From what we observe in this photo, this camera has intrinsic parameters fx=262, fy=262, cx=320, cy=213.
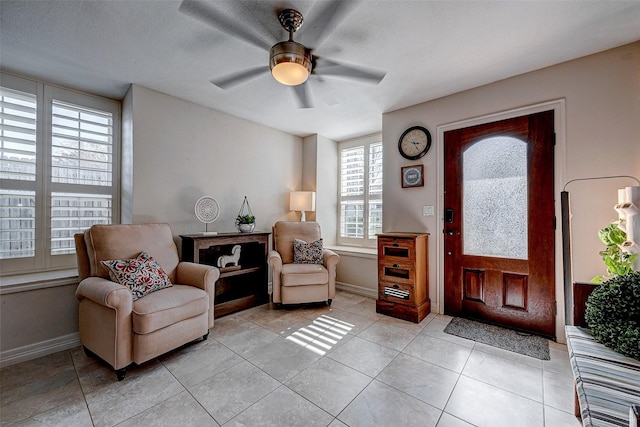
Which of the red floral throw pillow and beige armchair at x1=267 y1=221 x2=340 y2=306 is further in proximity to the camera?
beige armchair at x1=267 y1=221 x2=340 y2=306

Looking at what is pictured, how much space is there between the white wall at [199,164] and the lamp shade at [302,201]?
0.28m

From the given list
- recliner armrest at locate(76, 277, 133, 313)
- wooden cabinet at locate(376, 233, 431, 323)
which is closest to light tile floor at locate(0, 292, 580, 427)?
wooden cabinet at locate(376, 233, 431, 323)

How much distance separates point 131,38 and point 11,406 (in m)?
2.55

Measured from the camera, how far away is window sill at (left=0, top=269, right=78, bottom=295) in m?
2.06

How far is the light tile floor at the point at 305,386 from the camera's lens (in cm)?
148

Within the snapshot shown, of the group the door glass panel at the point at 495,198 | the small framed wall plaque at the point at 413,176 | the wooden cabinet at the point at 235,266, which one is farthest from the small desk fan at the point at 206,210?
the door glass panel at the point at 495,198

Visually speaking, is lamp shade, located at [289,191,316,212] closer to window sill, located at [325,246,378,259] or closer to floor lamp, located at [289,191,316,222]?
floor lamp, located at [289,191,316,222]

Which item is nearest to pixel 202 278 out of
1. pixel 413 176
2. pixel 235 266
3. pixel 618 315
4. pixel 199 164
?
pixel 235 266

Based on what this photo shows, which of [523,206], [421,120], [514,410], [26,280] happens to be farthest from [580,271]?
[26,280]

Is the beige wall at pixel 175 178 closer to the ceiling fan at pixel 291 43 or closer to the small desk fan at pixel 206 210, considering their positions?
the small desk fan at pixel 206 210

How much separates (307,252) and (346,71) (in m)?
2.21

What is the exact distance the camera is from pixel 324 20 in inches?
60.3

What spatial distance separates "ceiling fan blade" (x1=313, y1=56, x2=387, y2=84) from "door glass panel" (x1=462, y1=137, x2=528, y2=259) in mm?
1554

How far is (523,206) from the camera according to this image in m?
2.49
